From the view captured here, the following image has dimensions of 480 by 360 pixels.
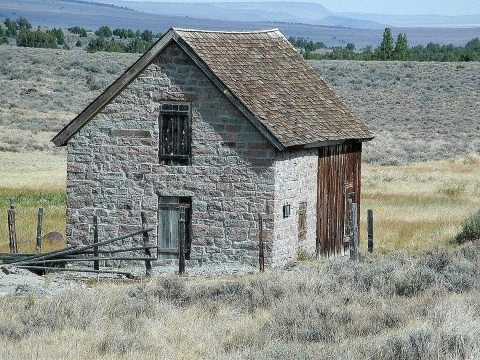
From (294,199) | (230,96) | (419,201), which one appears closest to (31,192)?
(419,201)

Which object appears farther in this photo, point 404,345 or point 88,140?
point 88,140

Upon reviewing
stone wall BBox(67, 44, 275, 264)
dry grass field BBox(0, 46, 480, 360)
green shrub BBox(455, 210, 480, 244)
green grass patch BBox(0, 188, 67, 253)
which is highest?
stone wall BBox(67, 44, 275, 264)

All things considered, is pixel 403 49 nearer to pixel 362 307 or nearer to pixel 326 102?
pixel 326 102

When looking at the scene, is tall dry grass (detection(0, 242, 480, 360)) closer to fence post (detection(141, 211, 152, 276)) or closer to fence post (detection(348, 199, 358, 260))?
fence post (detection(348, 199, 358, 260))

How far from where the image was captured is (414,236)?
24.8 metres

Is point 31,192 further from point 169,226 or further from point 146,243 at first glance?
point 146,243

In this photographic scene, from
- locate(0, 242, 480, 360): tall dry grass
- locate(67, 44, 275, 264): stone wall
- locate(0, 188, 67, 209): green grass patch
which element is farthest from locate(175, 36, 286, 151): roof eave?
locate(0, 188, 67, 209): green grass patch

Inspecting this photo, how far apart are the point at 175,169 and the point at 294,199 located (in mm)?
2463

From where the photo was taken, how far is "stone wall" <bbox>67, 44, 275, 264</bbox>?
65.8 ft

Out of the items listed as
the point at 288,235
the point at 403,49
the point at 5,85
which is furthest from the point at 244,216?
the point at 403,49

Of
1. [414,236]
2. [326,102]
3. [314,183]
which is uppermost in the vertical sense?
[326,102]

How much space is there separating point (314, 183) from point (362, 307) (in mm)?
8477

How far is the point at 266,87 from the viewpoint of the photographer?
21.5 m

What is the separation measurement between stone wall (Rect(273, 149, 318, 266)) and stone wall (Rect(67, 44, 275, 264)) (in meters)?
0.33
